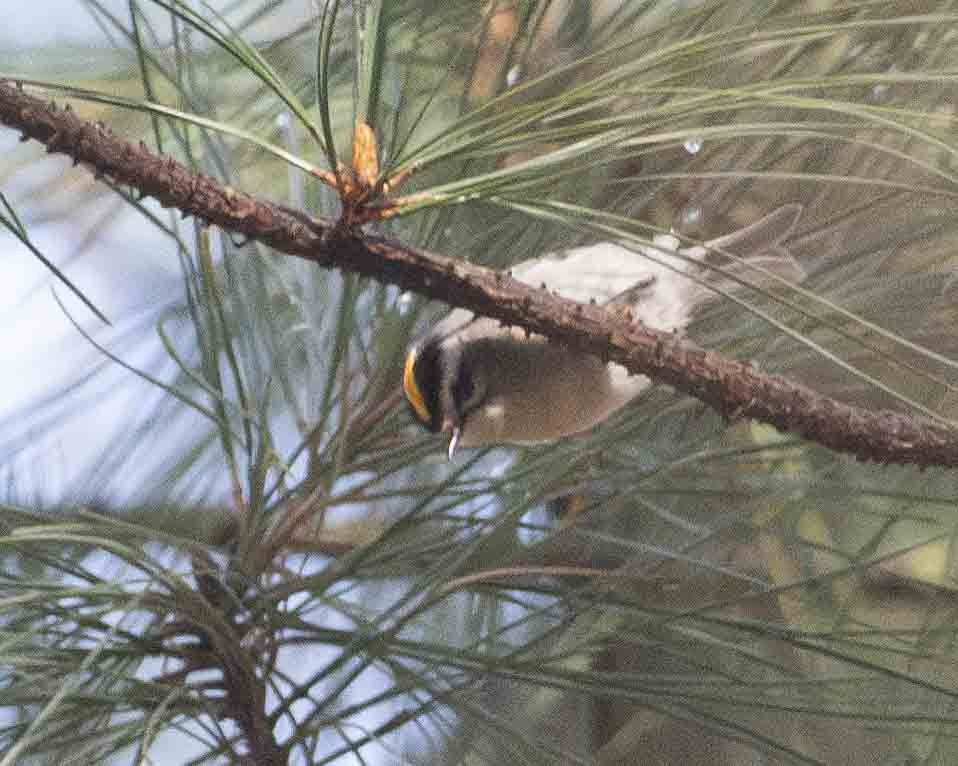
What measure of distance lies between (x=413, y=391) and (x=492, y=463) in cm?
20

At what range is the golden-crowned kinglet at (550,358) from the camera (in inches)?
28.1

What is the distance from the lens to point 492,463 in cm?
91

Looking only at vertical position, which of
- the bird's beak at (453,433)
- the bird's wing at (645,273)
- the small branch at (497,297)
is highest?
the bird's wing at (645,273)

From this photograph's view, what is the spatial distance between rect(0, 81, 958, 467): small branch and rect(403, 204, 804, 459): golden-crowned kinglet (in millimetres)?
190

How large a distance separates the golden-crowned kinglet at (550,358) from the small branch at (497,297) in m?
0.19

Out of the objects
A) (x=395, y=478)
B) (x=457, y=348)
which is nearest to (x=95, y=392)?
(x=395, y=478)

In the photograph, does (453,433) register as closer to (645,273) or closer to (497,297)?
(645,273)

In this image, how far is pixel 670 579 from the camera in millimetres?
699

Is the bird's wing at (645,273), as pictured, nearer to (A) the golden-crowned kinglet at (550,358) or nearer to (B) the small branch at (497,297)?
(A) the golden-crowned kinglet at (550,358)

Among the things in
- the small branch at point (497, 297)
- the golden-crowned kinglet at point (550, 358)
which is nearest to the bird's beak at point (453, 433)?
the golden-crowned kinglet at point (550, 358)

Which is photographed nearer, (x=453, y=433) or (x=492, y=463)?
(x=453, y=433)

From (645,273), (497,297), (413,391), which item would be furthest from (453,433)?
(497,297)

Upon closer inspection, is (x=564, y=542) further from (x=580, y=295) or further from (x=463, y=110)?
(x=463, y=110)

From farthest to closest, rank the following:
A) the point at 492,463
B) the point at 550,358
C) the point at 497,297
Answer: the point at 492,463
the point at 550,358
the point at 497,297
